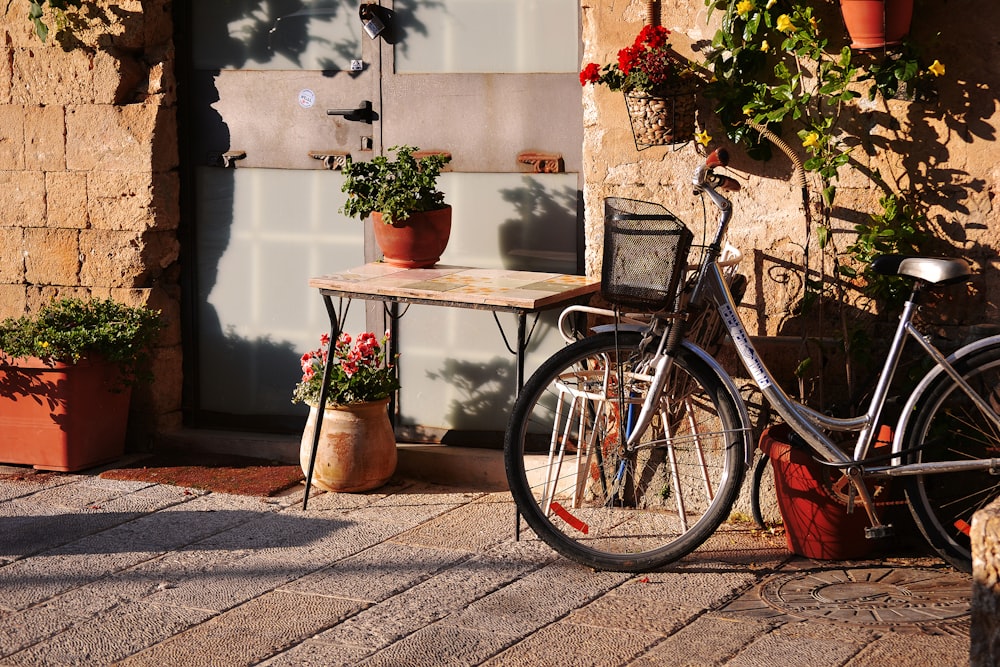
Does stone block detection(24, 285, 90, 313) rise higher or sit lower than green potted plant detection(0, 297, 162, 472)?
higher

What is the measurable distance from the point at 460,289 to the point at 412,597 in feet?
3.98

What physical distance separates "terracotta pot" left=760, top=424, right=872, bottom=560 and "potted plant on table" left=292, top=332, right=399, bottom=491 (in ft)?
5.46

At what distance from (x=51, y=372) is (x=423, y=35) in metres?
2.17

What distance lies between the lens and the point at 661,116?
4500 mm

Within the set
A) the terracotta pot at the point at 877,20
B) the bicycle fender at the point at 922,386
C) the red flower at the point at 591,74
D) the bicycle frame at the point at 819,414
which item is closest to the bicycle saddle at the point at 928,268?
the bicycle frame at the point at 819,414

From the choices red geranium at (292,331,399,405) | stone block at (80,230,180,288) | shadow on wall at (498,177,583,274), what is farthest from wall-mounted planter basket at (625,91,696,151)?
stone block at (80,230,180,288)

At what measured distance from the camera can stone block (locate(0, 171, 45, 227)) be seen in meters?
5.86

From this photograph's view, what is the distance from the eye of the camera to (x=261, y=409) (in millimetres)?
5879

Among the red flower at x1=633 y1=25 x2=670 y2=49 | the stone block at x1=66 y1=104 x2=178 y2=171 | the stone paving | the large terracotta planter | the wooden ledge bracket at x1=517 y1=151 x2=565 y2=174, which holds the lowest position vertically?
the stone paving

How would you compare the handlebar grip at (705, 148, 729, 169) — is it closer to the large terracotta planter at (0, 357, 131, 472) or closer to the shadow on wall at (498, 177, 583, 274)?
the shadow on wall at (498, 177, 583, 274)

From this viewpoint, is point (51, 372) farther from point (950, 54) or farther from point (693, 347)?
point (950, 54)

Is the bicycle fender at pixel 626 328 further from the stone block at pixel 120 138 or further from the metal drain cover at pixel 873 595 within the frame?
the stone block at pixel 120 138

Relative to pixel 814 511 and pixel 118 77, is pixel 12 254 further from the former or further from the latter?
pixel 814 511

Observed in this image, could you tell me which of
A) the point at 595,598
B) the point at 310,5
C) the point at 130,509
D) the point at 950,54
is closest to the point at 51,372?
the point at 130,509
